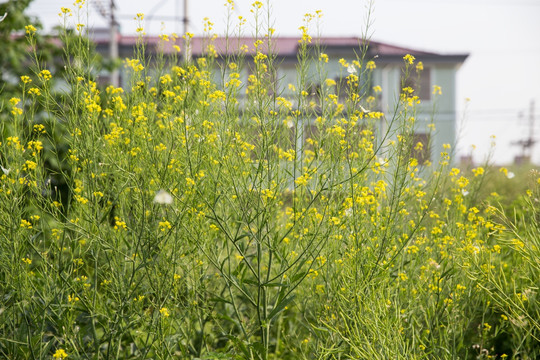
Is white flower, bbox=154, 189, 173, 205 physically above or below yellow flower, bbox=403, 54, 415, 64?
below

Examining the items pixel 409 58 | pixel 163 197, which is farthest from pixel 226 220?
pixel 409 58

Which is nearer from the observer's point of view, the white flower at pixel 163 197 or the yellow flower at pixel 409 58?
the white flower at pixel 163 197

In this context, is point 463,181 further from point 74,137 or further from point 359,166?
point 74,137

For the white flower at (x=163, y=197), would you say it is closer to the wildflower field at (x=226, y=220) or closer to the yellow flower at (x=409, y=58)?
the wildflower field at (x=226, y=220)

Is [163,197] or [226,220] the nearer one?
[163,197]

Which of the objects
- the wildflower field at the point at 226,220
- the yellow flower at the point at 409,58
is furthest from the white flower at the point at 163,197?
the yellow flower at the point at 409,58

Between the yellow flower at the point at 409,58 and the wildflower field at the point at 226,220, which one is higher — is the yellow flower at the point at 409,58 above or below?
above

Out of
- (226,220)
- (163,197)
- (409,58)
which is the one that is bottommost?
(226,220)

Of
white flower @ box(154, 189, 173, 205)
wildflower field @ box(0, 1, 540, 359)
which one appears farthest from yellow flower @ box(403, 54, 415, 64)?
white flower @ box(154, 189, 173, 205)

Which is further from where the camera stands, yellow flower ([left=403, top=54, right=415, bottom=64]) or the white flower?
yellow flower ([left=403, top=54, right=415, bottom=64])

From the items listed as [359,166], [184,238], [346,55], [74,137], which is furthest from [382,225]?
[346,55]

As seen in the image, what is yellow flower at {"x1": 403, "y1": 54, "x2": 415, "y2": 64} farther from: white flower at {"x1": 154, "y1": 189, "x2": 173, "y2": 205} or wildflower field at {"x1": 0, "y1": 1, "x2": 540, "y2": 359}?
white flower at {"x1": 154, "y1": 189, "x2": 173, "y2": 205}

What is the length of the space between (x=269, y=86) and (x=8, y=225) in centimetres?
151

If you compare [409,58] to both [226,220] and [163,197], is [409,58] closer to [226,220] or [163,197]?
[226,220]
